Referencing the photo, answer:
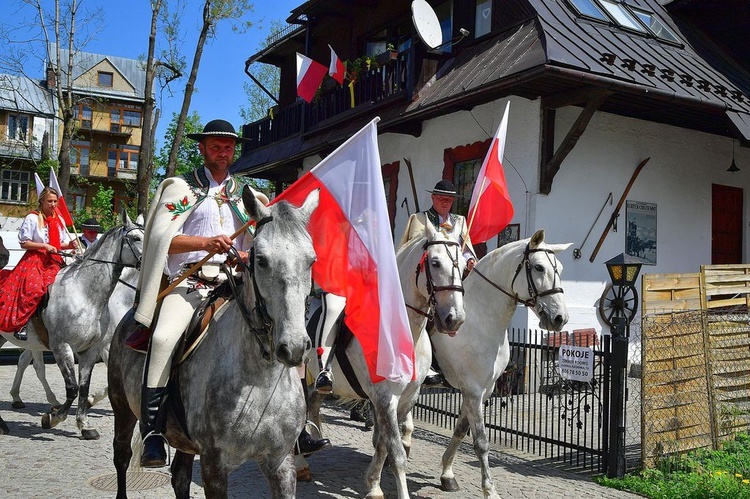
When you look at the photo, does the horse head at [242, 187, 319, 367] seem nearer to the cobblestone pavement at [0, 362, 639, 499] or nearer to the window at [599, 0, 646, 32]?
the cobblestone pavement at [0, 362, 639, 499]

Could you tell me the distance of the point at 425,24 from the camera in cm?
1327

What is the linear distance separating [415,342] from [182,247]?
2.55 m

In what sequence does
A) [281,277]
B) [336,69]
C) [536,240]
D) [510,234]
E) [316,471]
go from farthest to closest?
[336,69]
[510,234]
[316,471]
[536,240]
[281,277]

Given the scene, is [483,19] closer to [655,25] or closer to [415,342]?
[655,25]

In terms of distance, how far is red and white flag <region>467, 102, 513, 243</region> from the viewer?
331 inches

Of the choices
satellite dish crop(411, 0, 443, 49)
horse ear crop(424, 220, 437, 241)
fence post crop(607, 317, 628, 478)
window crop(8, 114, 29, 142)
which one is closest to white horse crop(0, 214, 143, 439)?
horse ear crop(424, 220, 437, 241)

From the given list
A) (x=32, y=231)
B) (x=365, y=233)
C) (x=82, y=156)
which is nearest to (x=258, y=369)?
(x=365, y=233)

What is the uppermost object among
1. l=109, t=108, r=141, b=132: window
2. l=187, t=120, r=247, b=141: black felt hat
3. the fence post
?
l=109, t=108, r=141, b=132: window

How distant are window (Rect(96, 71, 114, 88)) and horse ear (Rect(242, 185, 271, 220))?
209ft

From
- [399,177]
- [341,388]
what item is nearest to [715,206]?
[399,177]

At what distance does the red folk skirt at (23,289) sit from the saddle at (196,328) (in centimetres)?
527

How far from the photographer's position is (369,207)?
15.0 ft

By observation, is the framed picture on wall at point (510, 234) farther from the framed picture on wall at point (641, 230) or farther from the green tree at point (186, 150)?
the green tree at point (186, 150)

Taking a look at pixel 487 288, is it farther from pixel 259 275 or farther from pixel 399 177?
pixel 399 177
